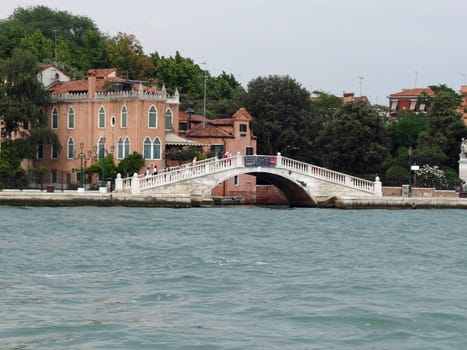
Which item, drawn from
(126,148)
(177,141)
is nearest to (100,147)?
(126,148)

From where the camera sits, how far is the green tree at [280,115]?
7262 cm

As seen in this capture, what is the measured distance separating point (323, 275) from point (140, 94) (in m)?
35.0

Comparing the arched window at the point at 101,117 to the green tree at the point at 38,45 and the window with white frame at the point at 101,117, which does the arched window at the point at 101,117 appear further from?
the green tree at the point at 38,45

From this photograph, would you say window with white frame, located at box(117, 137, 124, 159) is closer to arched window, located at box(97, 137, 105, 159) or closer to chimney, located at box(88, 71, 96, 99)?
arched window, located at box(97, 137, 105, 159)

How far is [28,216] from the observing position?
156 feet

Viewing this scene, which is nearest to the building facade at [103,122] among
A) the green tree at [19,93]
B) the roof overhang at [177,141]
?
the roof overhang at [177,141]

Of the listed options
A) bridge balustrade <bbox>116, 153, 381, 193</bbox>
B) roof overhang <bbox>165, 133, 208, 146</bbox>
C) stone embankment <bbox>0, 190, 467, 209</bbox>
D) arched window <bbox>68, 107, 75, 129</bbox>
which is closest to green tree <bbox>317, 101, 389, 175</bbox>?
Result: bridge balustrade <bbox>116, 153, 381, 193</bbox>

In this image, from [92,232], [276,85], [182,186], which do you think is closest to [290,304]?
[92,232]

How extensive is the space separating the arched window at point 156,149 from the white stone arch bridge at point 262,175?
4126mm

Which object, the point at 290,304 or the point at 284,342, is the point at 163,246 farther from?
the point at 284,342

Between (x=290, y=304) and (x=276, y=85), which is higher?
(x=276, y=85)

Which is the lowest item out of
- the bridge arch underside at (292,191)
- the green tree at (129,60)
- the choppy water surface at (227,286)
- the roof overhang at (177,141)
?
the choppy water surface at (227,286)

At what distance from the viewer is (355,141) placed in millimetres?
71188

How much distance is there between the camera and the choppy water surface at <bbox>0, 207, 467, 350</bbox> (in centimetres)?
2173
